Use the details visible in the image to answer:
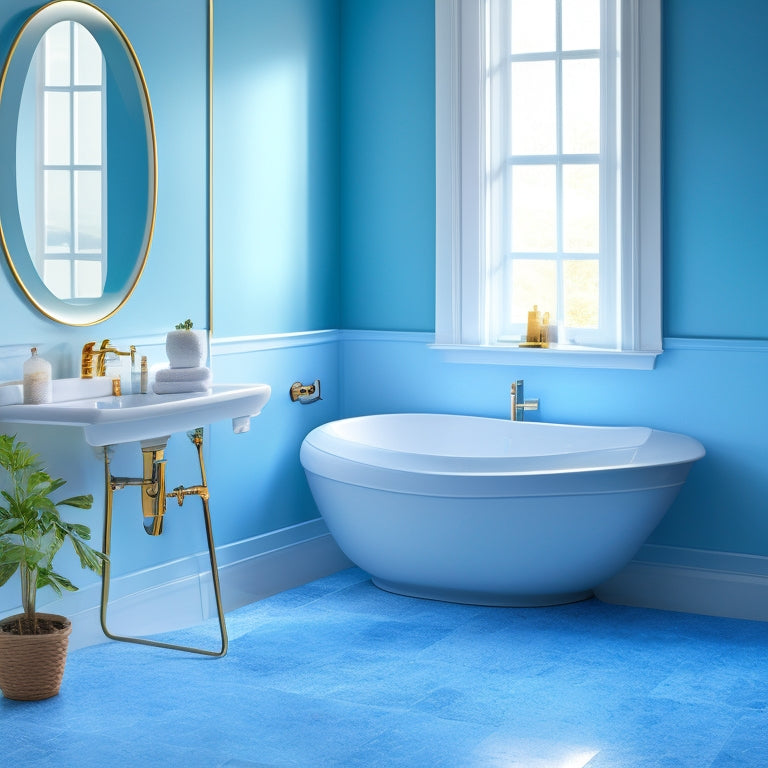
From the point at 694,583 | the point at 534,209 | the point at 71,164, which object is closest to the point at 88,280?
the point at 71,164

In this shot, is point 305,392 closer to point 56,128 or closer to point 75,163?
point 75,163

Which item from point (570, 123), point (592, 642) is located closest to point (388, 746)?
point (592, 642)

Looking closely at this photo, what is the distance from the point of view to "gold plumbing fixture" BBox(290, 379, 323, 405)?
171 inches

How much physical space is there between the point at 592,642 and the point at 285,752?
4.09 feet

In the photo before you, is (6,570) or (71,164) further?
(71,164)

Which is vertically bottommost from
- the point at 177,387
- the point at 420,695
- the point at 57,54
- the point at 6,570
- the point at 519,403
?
the point at 420,695

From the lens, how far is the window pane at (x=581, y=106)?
420 cm

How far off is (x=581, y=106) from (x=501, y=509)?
1644 mm

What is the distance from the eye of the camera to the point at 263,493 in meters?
4.20

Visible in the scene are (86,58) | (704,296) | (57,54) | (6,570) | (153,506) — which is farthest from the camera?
(704,296)

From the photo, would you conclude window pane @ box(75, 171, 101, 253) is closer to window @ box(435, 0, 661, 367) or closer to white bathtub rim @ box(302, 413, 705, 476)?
white bathtub rim @ box(302, 413, 705, 476)

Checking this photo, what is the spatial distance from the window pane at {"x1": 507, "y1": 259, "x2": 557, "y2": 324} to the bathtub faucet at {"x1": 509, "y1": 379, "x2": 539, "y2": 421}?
0.32m

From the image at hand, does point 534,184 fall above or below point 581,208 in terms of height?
above

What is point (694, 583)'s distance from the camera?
400 cm
